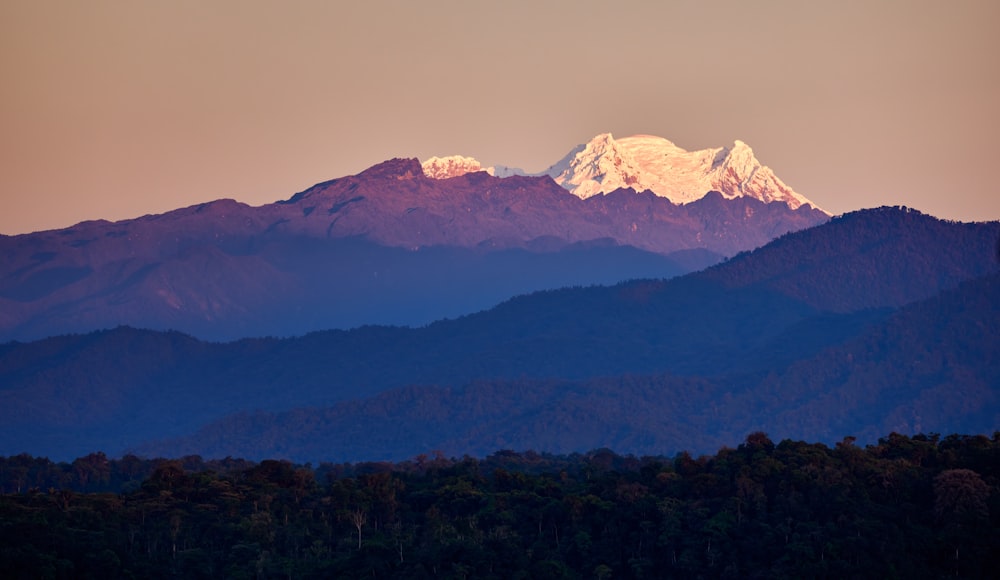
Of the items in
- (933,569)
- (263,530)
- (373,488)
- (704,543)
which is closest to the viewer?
(933,569)

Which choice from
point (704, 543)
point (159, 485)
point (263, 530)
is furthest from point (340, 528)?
point (704, 543)

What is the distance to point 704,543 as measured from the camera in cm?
11306

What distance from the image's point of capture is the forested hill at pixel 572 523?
108 meters

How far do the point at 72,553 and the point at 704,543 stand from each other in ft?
Answer: 120

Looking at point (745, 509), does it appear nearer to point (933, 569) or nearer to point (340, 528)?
point (933, 569)

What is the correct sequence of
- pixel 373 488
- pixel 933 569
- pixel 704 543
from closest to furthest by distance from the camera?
pixel 933 569, pixel 704 543, pixel 373 488

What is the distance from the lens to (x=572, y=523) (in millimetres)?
120000

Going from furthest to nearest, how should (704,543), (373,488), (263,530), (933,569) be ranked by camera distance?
(373,488)
(263,530)
(704,543)
(933,569)

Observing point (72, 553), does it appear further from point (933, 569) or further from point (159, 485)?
point (933, 569)

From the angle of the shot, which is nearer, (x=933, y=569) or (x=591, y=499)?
(x=933, y=569)

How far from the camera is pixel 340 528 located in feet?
410

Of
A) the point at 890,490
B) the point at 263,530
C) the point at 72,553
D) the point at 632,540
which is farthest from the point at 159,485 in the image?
the point at 890,490

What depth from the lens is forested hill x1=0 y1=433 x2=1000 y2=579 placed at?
355 ft

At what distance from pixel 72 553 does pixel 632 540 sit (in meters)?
33.5
